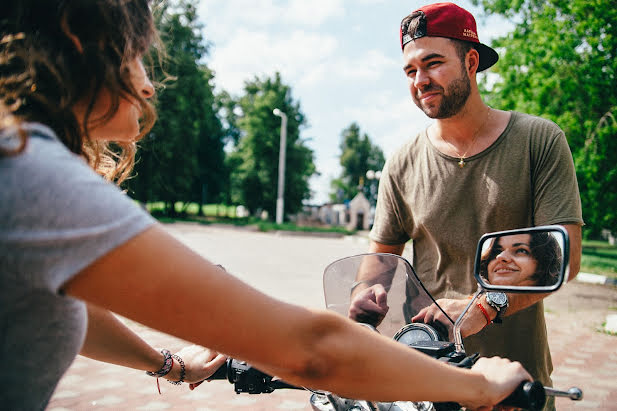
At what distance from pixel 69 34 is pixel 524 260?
1.22 m

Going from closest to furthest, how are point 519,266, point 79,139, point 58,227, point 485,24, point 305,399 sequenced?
1. point 58,227
2. point 79,139
3. point 519,266
4. point 305,399
5. point 485,24

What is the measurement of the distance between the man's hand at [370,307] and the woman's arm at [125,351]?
502 millimetres

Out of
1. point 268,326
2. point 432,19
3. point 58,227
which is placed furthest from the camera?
point 432,19

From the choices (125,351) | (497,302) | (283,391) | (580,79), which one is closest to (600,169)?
(580,79)

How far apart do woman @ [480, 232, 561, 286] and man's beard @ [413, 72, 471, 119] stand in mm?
969

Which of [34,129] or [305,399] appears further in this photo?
[305,399]

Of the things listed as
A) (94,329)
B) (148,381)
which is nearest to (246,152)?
(148,381)

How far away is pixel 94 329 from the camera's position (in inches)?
53.8

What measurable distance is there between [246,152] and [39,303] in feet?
139

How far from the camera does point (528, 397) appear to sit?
0.98 metres

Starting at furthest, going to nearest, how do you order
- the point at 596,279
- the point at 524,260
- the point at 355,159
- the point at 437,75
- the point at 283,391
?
the point at 355,159
the point at 596,279
the point at 283,391
the point at 437,75
the point at 524,260

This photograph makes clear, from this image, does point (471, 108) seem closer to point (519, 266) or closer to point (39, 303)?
point (519, 266)

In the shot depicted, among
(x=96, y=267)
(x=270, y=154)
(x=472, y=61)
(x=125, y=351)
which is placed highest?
(x=270, y=154)

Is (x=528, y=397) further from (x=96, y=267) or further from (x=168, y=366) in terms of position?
(x=168, y=366)
